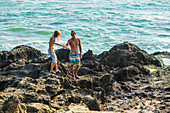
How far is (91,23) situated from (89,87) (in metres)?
15.2

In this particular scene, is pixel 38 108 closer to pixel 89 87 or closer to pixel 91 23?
pixel 89 87

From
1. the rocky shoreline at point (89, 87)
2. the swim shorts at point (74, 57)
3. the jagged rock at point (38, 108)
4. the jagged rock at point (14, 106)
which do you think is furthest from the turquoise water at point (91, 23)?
the jagged rock at point (14, 106)

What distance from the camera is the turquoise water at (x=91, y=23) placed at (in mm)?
15508

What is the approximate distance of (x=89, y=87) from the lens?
668cm

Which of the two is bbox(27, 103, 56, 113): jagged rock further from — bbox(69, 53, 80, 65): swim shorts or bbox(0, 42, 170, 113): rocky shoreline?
bbox(69, 53, 80, 65): swim shorts

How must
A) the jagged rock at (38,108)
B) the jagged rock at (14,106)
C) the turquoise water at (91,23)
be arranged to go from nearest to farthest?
the jagged rock at (14,106) → the jagged rock at (38,108) → the turquoise water at (91,23)

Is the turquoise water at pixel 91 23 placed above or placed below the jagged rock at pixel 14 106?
above

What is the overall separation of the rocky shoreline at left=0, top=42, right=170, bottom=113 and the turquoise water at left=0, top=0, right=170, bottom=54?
458 centimetres

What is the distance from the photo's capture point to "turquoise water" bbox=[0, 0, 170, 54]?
15.5 m

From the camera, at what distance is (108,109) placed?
606 centimetres

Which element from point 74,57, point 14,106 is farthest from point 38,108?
point 74,57

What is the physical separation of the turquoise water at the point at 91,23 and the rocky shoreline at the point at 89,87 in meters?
4.58

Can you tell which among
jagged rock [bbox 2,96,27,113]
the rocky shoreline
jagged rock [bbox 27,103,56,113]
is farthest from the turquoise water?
jagged rock [bbox 2,96,27,113]

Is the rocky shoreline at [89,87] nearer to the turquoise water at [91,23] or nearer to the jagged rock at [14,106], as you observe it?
the jagged rock at [14,106]
